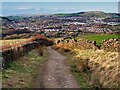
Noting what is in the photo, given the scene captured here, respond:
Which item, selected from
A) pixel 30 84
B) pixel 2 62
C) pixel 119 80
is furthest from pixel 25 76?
pixel 119 80

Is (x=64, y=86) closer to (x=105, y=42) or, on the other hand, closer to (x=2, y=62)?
(x=2, y=62)

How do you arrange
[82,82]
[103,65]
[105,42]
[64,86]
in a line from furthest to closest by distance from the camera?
[105,42]
[103,65]
[82,82]
[64,86]

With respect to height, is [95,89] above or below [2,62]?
below

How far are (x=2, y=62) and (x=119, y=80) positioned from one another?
25.6 feet

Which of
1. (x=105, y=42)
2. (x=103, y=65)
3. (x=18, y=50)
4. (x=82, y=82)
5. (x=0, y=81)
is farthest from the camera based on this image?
(x=105, y=42)

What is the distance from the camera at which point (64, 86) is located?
34.9ft

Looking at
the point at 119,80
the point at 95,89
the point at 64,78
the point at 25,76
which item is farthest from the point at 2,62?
the point at 119,80

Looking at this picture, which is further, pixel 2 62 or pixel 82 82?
pixel 2 62

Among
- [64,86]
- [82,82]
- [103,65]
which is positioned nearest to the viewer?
[64,86]

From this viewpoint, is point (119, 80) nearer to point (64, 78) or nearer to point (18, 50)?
point (64, 78)

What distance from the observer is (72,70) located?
14547 millimetres

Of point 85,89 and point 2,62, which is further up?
point 2,62

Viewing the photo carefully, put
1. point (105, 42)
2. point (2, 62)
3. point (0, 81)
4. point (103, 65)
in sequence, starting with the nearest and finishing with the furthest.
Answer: point (0, 81)
point (2, 62)
point (103, 65)
point (105, 42)

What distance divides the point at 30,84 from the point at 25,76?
1.43 metres
